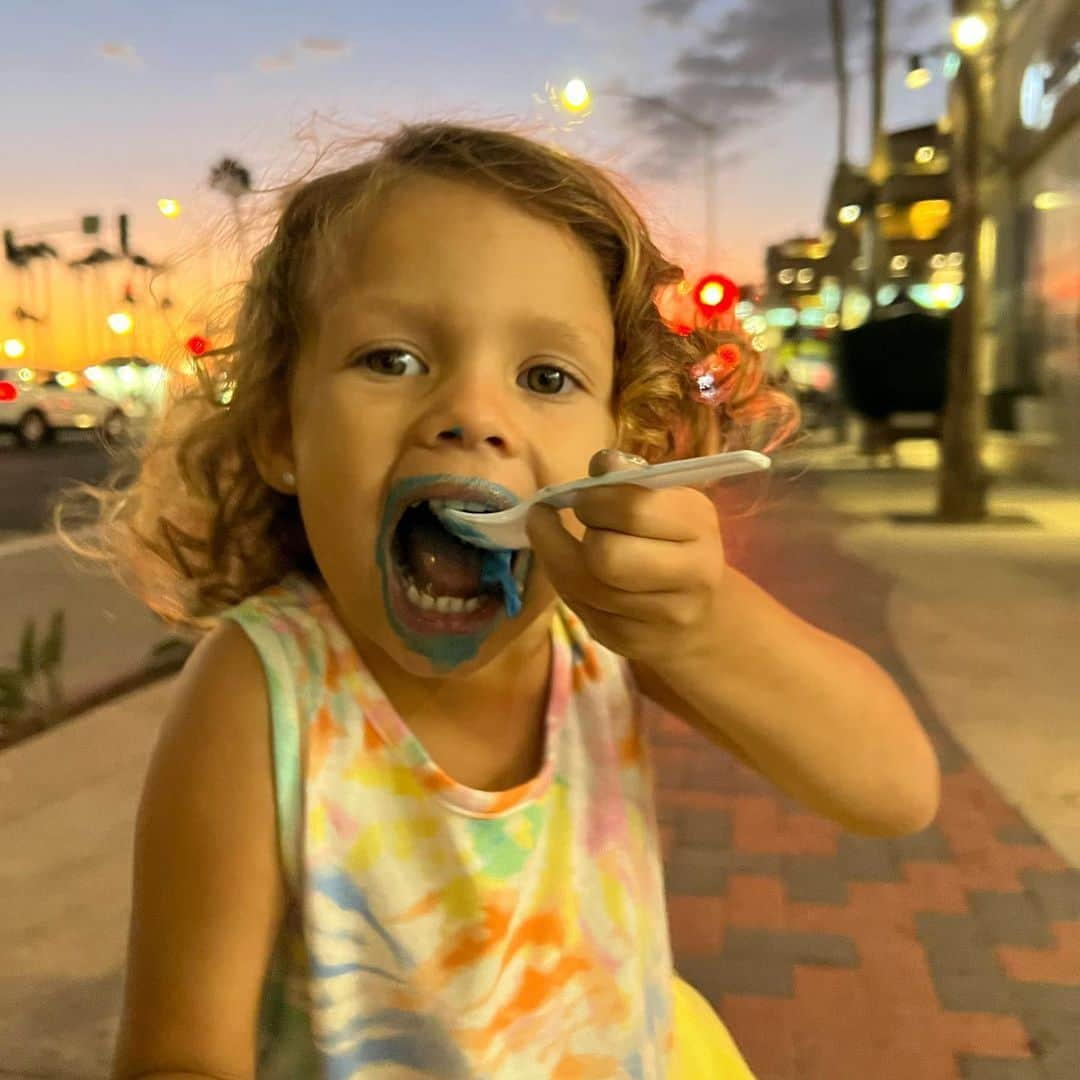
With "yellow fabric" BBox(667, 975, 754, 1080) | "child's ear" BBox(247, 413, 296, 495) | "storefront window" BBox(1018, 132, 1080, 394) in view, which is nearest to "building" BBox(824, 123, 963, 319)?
"storefront window" BBox(1018, 132, 1080, 394)

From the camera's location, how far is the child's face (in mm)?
1101

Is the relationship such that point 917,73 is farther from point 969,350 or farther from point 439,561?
point 439,561

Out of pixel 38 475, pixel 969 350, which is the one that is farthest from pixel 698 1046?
pixel 38 475

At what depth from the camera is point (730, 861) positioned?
8.86 feet

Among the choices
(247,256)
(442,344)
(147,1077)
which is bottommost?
(147,1077)

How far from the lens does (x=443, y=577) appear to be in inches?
44.1

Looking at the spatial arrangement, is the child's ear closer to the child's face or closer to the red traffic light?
the child's face

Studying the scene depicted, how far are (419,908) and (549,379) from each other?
56cm

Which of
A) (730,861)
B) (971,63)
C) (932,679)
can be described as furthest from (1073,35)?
(730,861)

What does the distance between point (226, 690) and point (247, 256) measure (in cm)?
68

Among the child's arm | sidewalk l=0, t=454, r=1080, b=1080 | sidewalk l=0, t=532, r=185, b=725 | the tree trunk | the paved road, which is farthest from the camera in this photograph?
the paved road

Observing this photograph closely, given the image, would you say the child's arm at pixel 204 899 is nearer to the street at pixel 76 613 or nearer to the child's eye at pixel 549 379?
the child's eye at pixel 549 379

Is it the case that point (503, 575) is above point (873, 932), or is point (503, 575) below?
above

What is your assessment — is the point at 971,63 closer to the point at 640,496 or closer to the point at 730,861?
the point at 730,861
